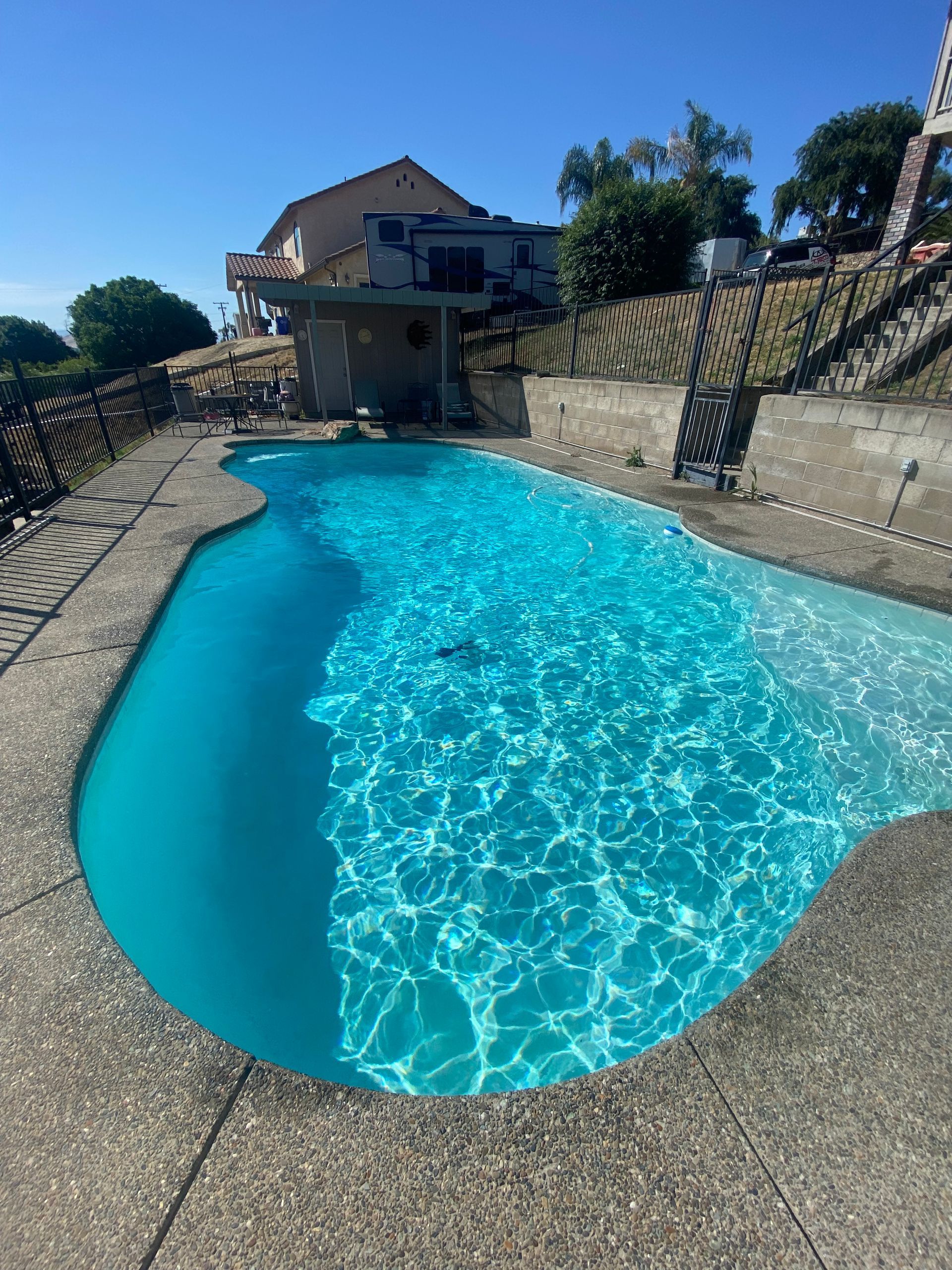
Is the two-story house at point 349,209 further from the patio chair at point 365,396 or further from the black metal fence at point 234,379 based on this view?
the patio chair at point 365,396

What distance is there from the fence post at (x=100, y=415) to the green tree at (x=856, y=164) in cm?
4292

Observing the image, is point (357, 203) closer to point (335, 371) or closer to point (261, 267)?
point (261, 267)

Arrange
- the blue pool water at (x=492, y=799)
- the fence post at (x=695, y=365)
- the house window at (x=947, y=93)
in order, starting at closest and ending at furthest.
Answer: the blue pool water at (x=492, y=799) → the fence post at (x=695, y=365) → the house window at (x=947, y=93)

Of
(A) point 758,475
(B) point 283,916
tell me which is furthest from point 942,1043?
(A) point 758,475

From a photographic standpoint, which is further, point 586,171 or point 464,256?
point 586,171

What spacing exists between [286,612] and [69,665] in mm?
2476

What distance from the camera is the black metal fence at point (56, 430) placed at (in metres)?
7.02

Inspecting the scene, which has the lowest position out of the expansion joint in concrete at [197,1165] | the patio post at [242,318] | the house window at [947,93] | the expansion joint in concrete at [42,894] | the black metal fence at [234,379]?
the expansion joint in concrete at [42,894]

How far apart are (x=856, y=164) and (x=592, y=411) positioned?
38.7 meters

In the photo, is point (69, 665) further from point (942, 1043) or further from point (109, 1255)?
point (942, 1043)

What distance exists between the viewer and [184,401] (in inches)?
619

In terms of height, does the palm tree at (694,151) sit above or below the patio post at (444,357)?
above

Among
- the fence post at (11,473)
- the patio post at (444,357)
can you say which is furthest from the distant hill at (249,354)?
the fence post at (11,473)

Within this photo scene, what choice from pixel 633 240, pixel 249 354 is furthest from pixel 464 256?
pixel 249 354
